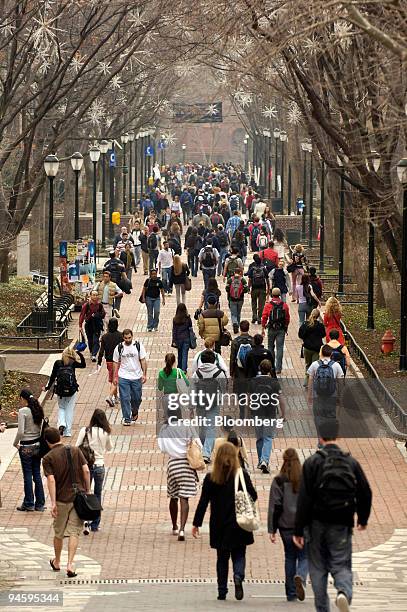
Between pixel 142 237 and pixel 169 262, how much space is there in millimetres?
7971

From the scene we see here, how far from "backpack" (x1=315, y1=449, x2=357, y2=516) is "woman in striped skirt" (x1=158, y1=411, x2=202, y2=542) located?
529 cm

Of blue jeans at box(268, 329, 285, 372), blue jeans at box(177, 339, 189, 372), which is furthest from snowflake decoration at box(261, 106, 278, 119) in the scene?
blue jeans at box(177, 339, 189, 372)

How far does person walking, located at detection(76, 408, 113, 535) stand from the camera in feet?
53.5

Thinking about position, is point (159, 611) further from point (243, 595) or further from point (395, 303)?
point (395, 303)

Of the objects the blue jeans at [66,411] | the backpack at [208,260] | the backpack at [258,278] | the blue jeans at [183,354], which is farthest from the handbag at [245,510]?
the backpack at [208,260]

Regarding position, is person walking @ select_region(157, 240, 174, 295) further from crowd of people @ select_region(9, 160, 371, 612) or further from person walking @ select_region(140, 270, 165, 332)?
person walking @ select_region(140, 270, 165, 332)

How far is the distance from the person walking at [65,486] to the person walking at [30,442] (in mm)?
2466

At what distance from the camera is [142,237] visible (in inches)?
1766

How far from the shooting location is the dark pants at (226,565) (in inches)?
533

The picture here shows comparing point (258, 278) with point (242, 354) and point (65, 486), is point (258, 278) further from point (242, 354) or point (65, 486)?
point (65, 486)

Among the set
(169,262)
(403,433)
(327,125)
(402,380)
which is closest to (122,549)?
(403,433)

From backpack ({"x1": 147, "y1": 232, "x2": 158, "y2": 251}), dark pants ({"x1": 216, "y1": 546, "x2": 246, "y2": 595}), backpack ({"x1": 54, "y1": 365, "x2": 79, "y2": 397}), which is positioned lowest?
dark pants ({"x1": 216, "y1": 546, "x2": 246, "y2": 595})

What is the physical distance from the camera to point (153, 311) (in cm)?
3200

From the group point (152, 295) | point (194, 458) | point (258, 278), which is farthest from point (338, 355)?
point (258, 278)
